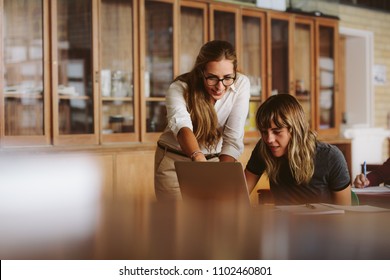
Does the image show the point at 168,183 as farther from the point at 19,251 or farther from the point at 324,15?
the point at 324,15

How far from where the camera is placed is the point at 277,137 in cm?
196

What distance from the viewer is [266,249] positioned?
A: 0.58 m

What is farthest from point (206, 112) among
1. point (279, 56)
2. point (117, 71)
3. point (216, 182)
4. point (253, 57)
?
point (279, 56)

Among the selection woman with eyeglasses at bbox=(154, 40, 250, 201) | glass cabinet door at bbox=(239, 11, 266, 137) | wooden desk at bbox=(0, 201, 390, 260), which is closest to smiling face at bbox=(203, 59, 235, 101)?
woman with eyeglasses at bbox=(154, 40, 250, 201)

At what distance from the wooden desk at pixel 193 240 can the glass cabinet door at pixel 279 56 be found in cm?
427

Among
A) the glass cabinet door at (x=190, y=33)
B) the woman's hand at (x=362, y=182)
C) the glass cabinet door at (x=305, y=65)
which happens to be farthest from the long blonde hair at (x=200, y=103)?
the glass cabinet door at (x=305, y=65)

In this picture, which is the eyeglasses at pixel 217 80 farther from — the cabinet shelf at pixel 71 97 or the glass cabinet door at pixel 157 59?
the glass cabinet door at pixel 157 59

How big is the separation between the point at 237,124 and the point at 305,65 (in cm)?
313

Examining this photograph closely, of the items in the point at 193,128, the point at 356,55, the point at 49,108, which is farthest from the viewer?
the point at 356,55

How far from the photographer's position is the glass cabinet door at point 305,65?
16.8 ft

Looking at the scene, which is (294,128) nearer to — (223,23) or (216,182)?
(216,182)

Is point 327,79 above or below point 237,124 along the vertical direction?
above

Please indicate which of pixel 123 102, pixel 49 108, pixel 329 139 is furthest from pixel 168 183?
pixel 329 139

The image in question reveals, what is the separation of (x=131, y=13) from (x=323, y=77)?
2.12 m
